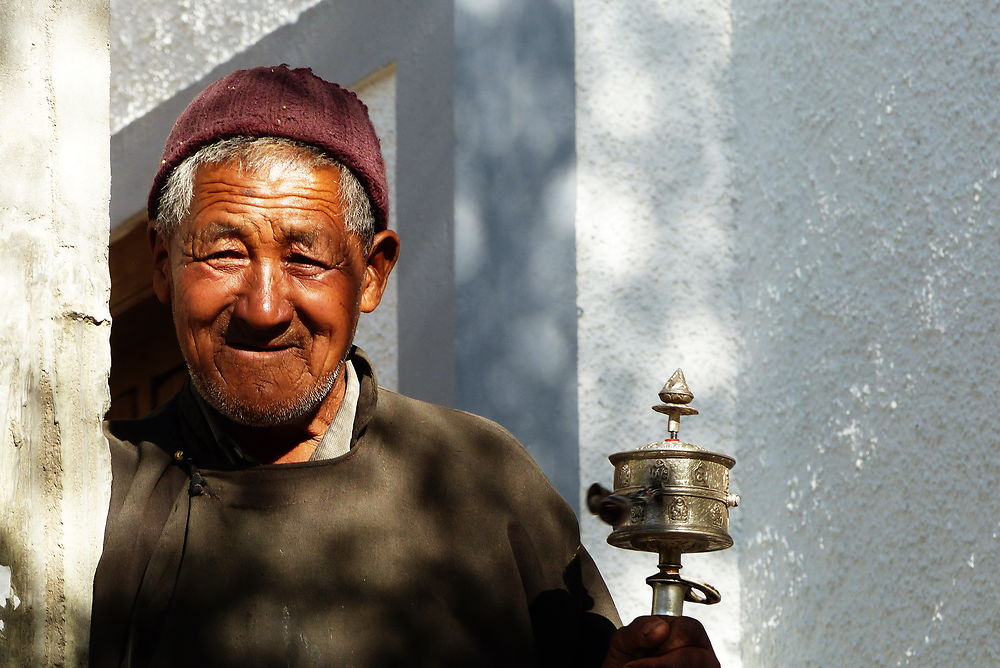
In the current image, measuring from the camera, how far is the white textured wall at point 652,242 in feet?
13.4

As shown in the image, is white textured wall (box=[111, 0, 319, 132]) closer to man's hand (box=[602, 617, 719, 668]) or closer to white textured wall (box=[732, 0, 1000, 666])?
white textured wall (box=[732, 0, 1000, 666])

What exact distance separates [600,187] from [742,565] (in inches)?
40.7

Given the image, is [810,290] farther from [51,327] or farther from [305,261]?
[51,327]

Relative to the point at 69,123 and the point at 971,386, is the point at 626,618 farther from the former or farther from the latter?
the point at 69,123

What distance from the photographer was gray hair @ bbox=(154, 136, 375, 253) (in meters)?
2.86

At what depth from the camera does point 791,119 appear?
171 inches

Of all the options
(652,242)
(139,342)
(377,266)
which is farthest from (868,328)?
(139,342)

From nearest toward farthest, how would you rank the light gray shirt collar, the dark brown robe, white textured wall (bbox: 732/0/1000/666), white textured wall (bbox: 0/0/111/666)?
white textured wall (bbox: 0/0/111/666) → the dark brown robe → the light gray shirt collar → white textured wall (bbox: 732/0/1000/666)

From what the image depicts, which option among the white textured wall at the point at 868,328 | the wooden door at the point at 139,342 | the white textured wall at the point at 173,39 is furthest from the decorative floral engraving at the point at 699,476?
the wooden door at the point at 139,342

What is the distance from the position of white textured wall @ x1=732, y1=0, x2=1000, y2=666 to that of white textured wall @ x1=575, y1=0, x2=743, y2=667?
6cm

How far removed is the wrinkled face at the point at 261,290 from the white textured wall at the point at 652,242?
4.33 ft

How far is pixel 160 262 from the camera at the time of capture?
2992mm

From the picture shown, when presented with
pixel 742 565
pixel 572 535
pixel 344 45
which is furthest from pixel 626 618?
pixel 344 45

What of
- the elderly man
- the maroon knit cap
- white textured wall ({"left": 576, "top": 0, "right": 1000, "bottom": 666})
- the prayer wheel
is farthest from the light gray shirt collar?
white textured wall ({"left": 576, "top": 0, "right": 1000, "bottom": 666})
